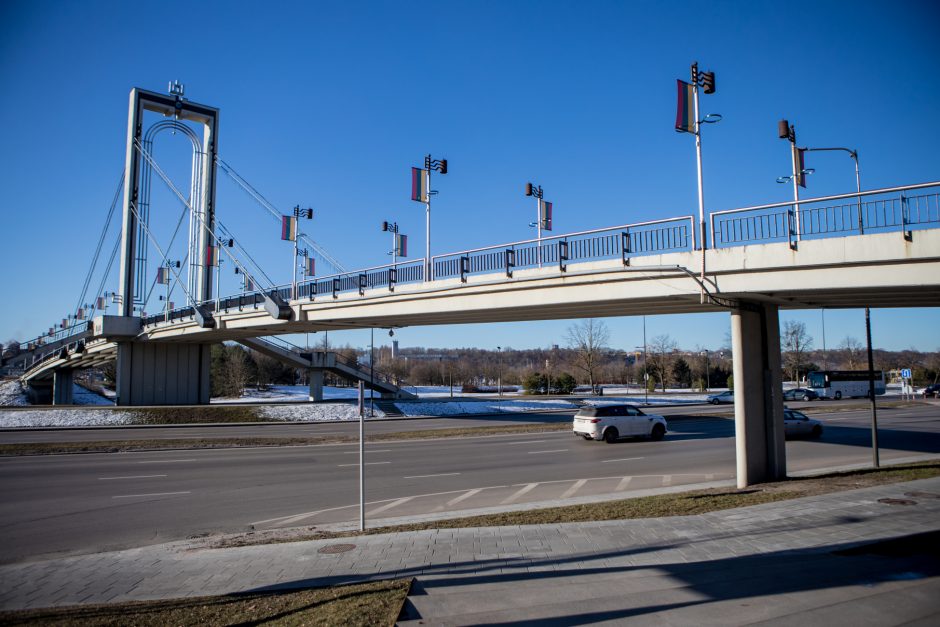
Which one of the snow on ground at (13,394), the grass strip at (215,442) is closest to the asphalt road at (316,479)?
the grass strip at (215,442)

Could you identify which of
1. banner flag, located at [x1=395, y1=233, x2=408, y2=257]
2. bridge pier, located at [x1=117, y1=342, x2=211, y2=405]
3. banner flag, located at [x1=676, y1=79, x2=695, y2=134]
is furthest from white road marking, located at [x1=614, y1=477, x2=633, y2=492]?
bridge pier, located at [x1=117, y1=342, x2=211, y2=405]

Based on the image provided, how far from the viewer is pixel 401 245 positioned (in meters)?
34.4

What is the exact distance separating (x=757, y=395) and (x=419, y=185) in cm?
1663

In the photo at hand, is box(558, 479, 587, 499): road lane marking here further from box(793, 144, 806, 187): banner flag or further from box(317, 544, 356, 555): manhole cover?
box(793, 144, 806, 187): banner flag

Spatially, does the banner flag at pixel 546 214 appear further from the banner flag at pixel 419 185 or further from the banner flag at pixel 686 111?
the banner flag at pixel 686 111

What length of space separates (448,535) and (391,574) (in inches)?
74.7

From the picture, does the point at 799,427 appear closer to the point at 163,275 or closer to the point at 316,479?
the point at 316,479

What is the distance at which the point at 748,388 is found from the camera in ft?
46.7

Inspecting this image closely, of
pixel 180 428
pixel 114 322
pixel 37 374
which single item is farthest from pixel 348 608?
pixel 37 374

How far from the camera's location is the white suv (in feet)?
76.5

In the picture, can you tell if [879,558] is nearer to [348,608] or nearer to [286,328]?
[348,608]

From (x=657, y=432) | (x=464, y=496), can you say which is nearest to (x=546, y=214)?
(x=657, y=432)

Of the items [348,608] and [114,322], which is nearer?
[348,608]

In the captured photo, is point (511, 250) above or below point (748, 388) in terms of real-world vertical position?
above
